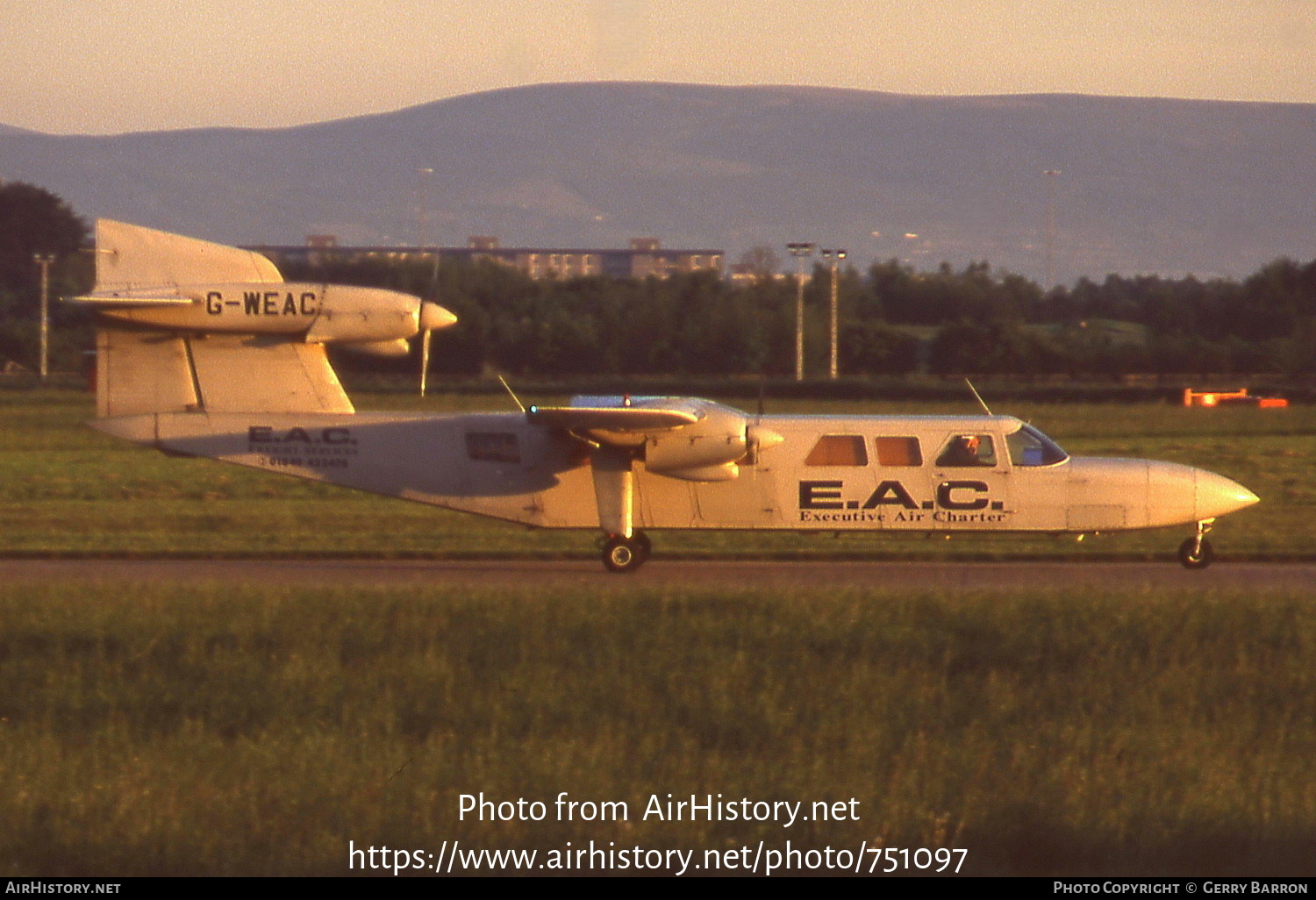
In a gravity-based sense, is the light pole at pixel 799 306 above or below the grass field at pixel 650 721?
above

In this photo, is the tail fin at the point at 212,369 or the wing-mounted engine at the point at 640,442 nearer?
the wing-mounted engine at the point at 640,442

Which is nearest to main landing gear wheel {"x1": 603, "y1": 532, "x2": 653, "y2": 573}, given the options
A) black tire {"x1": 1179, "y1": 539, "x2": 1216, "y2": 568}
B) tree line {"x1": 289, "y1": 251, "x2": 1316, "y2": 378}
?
black tire {"x1": 1179, "y1": 539, "x2": 1216, "y2": 568}

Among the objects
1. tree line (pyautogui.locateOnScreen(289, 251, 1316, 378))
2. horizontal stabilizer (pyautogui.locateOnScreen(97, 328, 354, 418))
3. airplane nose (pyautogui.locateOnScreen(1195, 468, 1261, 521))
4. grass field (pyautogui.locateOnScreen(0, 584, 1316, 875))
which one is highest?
tree line (pyautogui.locateOnScreen(289, 251, 1316, 378))

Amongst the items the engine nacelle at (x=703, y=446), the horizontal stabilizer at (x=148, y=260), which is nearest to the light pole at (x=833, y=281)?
the engine nacelle at (x=703, y=446)

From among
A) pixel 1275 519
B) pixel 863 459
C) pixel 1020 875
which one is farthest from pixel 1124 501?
pixel 1020 875

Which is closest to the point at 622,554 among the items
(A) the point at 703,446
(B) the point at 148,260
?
(A) the point at 703,446

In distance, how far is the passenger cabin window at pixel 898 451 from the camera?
52.5ft

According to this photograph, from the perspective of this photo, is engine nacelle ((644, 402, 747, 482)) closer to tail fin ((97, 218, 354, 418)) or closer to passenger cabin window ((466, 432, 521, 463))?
passenger cabin window ((466, 432, 521, 463))

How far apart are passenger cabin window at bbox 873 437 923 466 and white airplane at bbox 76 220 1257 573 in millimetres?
19

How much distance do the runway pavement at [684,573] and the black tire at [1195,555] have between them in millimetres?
108

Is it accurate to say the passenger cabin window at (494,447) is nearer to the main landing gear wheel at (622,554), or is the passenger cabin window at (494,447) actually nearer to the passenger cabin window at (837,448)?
the main landing gear wheel at (622,554)

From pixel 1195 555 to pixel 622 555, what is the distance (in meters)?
6.29

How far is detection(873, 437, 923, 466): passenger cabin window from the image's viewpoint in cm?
1602

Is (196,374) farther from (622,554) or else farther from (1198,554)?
(1198,554)
